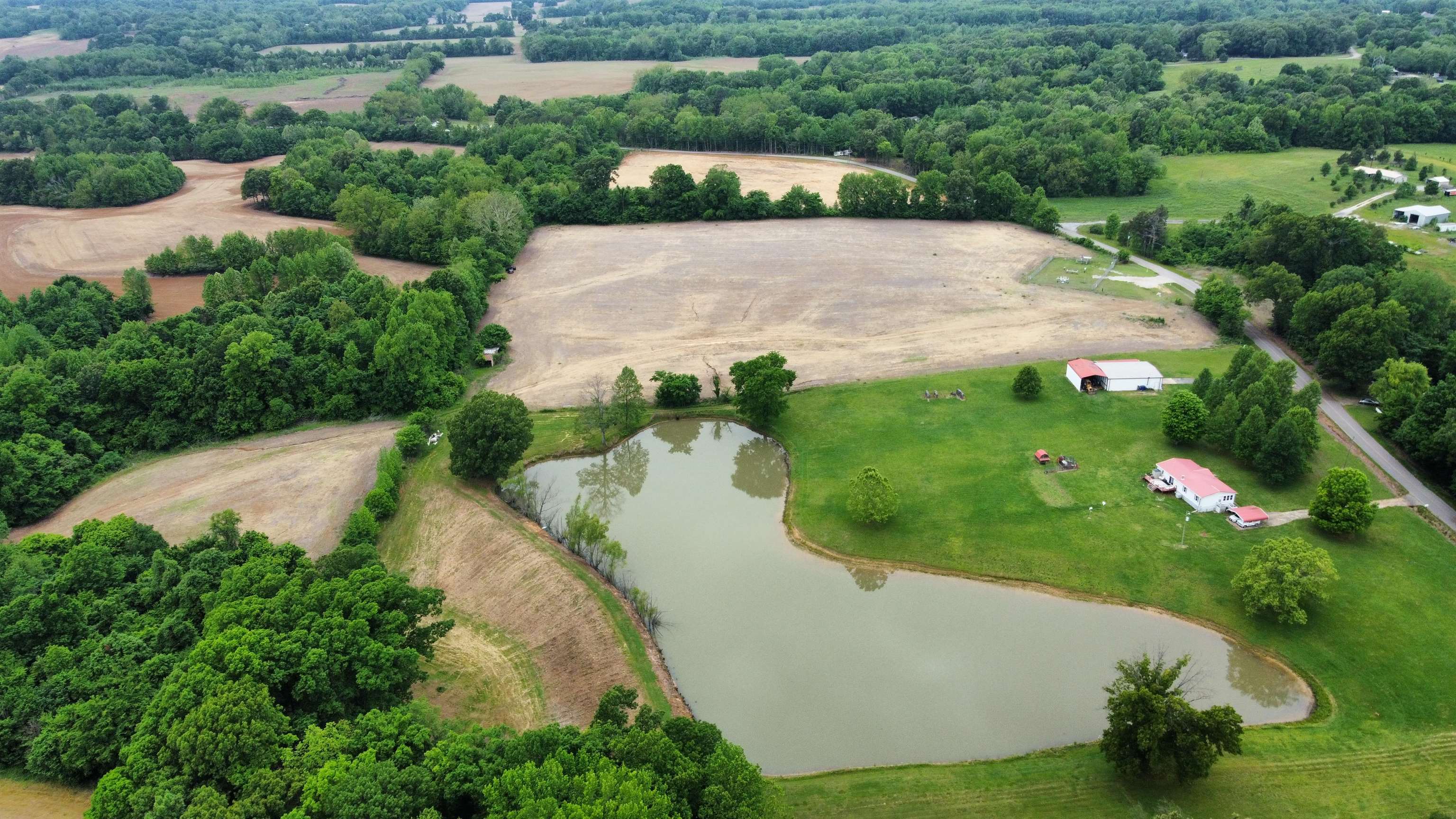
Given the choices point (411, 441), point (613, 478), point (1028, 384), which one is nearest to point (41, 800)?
point (411, 441)

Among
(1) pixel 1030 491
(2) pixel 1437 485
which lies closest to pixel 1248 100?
(2) pixel 1437 485

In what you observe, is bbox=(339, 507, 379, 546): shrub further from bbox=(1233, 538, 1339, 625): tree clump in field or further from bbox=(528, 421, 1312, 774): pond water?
bbox=(1233, 538, 1339, 625): tree clump in field

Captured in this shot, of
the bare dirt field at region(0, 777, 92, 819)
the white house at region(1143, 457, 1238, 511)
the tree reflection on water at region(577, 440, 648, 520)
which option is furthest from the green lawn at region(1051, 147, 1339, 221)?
the bare dirt field at region(0, 777, 92, 819)

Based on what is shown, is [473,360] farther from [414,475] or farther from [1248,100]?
[1248,100]

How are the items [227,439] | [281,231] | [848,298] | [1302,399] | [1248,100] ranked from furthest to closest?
1. [1248,100]
2. [281,231]
3. [848,298]
4. [227,439]
5. [1302,399]

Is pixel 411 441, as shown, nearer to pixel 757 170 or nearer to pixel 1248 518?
pixel 1248 518

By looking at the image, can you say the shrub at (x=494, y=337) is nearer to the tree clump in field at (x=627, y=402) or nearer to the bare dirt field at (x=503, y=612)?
the tree clump in field at (x=627, y=402)
